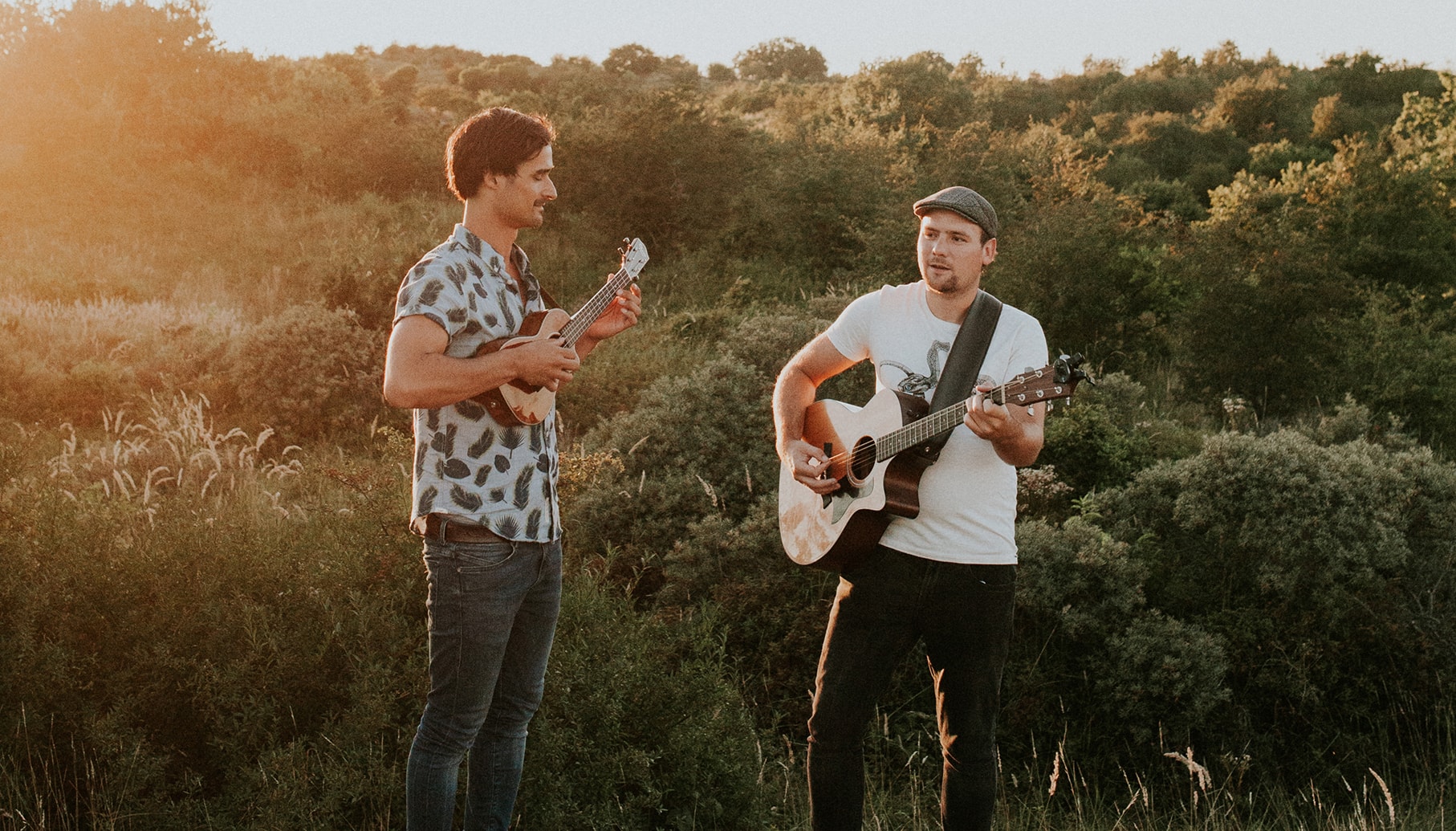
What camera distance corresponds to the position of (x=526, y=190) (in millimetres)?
2633

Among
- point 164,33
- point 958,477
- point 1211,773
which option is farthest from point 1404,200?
point 164,33

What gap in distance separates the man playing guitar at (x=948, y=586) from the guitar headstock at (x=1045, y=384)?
0.06 metres

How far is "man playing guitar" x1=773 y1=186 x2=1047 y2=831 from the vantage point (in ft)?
9.43

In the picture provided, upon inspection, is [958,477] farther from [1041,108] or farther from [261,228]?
[1041,108]

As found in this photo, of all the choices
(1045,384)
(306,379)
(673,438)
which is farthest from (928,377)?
(306,379)

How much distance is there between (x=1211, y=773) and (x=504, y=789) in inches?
159

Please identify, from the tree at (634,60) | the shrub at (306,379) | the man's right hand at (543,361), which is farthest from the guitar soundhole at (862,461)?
the tree at (634,60)

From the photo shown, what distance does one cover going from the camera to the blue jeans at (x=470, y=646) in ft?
8.11

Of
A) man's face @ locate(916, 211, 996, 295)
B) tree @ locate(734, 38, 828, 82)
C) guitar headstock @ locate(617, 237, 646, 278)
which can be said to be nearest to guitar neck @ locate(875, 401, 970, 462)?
man's face @ locate(916, 211, 996, 295)

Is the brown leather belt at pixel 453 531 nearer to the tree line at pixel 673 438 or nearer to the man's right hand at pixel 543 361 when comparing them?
the man's right hand at pixel 543 361

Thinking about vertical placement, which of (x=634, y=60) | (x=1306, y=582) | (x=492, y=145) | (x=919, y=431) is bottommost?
(x=1306, y=582)

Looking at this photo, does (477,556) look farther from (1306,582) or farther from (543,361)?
(1306,582)

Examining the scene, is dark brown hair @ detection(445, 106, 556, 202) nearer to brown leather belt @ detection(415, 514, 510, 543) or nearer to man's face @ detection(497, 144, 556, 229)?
man's face @ detection(497, 144, 556, 229)

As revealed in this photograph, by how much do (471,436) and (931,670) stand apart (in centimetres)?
146
